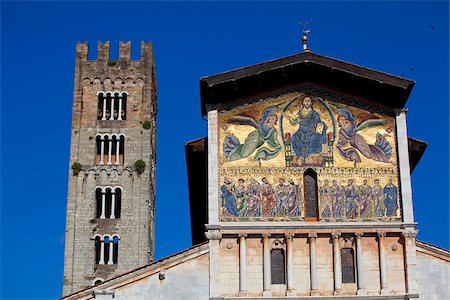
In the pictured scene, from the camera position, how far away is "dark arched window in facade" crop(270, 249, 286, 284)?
25.0 metres

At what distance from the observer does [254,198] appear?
25.6 meters

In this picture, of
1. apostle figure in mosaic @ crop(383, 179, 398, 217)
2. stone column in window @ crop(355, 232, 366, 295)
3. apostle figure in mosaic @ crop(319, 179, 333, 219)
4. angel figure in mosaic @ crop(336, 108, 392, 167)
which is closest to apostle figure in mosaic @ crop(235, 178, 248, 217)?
apostle figure in mosaic @ crop(319, 179, 333, 219)

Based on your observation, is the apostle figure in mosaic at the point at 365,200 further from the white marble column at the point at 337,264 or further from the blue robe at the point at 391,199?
the white marble column at the point at 337,264

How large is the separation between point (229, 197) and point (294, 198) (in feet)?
6.15

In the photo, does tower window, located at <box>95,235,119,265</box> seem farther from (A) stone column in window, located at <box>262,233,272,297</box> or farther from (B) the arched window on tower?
(A) stone column in window, located at <box>262,233,272,297</box>

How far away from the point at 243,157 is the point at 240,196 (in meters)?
1.26

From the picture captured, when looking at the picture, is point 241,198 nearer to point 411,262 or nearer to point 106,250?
point 411,262

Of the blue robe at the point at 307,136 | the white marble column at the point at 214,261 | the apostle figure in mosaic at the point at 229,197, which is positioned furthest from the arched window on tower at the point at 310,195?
the white marble column at the point at 214,261

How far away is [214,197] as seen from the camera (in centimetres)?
2553

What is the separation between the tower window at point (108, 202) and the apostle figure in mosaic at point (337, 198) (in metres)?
31.1

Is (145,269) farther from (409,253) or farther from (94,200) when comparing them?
(94,200)

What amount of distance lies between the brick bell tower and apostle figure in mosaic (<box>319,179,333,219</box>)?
2942 centimetres

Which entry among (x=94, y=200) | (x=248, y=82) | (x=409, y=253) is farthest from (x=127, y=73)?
(x=409, y=253)

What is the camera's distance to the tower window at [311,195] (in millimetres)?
25703
